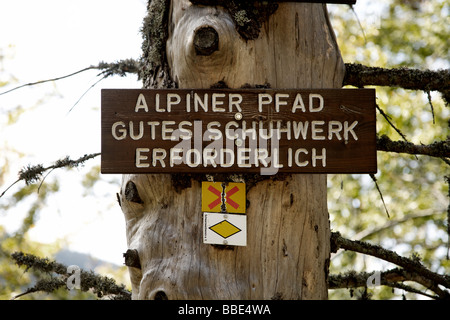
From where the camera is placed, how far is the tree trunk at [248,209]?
2.56 metres

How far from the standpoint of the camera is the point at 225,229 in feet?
8.51

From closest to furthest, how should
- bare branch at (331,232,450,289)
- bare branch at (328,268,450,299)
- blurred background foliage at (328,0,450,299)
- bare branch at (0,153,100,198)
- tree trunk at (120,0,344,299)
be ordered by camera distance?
tree trunk at (120,0,344,299)
bare branch at (0,153,100,198)
bare branch at (331,232,450,289)
bare branch at (328,268,450,299)
blurred background foliage at (328,0,450,299)

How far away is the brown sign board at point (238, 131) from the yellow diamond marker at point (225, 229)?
24 centimetres

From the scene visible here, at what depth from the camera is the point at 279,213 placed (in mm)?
2676

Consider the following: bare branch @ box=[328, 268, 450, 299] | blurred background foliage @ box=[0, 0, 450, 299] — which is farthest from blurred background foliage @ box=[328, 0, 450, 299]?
bare branch @ box=[328, 268, 450, 299]

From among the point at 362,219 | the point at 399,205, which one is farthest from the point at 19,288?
the point at 399,205

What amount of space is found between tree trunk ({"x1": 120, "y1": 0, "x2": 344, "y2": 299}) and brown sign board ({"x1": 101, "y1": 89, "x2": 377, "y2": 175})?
0.11 meters

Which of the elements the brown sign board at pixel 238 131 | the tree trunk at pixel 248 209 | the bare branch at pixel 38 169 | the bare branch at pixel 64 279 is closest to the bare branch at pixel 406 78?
the tree trunk at pixel 248 209

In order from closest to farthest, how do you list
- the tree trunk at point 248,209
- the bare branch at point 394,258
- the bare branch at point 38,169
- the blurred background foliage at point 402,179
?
the tree trunk at point 248,209 < the bare branch at point 38,169 < the bare branch at point 394,258 < the blurred background foliage at point 402,179

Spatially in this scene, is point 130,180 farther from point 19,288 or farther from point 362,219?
point 19,288

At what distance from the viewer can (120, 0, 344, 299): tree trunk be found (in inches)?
101

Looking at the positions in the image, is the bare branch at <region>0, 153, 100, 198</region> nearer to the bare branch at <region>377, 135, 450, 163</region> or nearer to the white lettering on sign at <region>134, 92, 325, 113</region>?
the white lettering on sign at <region>134, 92, 325, 113</region>

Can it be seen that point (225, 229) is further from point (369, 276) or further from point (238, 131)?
point (369, 276)

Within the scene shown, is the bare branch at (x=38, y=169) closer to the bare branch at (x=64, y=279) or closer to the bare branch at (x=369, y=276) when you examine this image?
the bare branch at (x=64, y=279)
